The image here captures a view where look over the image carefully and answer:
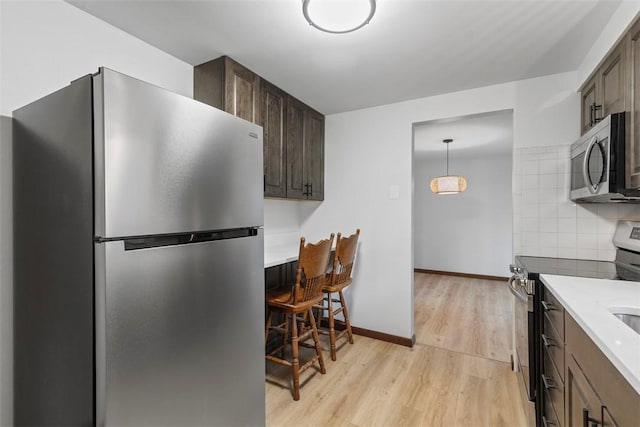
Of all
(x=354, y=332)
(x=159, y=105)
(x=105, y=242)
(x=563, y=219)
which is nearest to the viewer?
(x=105, y=242)

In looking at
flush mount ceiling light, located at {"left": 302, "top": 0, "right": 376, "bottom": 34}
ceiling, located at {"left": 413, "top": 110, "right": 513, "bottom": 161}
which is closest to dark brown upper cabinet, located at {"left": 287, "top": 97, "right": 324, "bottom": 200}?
ceiling, located at {"left": 413, "top": 110, "right": 513, "bottom": 161}

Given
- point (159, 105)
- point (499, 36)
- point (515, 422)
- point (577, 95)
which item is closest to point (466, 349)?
point (515, 422)

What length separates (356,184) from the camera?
292cm

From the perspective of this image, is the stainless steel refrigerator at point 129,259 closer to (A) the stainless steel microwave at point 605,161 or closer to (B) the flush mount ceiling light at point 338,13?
(B) the flush mount ceiling light at point 338,13

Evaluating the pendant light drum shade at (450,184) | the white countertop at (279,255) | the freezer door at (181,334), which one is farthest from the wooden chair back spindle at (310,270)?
the pendant light drum shade at (450,184)

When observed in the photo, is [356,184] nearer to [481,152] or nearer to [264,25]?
[264,25]

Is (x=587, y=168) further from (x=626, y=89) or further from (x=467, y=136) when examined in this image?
(x=467, y=136)

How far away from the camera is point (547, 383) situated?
57.4 inches

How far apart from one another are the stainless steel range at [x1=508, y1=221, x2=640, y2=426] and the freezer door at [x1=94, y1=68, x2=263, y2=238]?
5.18 feet

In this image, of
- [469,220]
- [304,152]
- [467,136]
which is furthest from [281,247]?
[469,220]

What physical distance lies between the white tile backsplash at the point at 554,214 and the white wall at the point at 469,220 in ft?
10.5

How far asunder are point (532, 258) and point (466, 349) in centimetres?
103

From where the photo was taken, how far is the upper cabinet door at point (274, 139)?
2232mm

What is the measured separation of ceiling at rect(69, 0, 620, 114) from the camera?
4.68 ft
